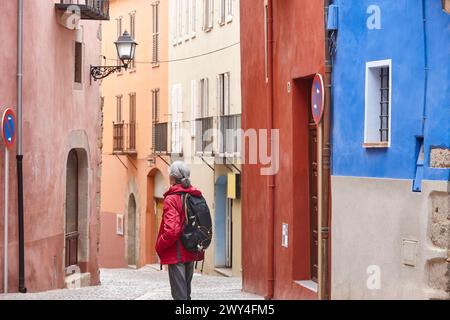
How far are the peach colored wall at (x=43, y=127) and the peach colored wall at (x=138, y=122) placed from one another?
60.6ft

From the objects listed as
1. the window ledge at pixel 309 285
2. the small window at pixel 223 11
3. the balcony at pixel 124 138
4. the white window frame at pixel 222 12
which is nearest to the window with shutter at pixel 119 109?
the balcony at pixel 124 138

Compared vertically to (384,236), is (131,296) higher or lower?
lower

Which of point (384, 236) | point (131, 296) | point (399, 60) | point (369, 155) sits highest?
point (399, 60)

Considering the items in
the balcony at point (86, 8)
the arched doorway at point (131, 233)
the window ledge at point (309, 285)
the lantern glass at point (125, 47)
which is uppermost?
the balcony at point (86, 8)

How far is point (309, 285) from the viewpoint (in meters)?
15.7

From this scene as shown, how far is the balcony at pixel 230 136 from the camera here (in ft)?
101

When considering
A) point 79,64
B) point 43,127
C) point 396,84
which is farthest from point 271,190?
point 79,64

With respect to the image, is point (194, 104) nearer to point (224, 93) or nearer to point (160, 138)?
point (160, 138)

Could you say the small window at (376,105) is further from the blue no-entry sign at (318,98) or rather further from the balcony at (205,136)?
the balcony at (205,136)

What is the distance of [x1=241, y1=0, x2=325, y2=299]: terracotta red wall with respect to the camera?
1545 centimetres

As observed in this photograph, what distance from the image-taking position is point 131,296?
16328mm
